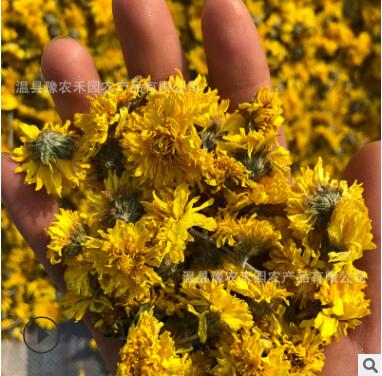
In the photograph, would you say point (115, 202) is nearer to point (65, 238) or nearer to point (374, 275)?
point (65, 238)

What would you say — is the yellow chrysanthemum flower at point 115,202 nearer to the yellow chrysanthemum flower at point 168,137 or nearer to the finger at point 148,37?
the yellow chrysanthemum flower at point 168,137

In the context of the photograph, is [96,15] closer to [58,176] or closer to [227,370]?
[58,176]

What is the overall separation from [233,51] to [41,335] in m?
1.01

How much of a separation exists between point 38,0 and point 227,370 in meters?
1.21

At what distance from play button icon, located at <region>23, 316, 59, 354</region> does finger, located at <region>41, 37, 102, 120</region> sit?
26.2 inches

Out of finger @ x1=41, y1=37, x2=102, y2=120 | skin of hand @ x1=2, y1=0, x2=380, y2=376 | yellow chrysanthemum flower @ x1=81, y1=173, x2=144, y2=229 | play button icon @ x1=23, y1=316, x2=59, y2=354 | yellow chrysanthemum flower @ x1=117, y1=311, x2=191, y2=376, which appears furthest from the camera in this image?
play button icon @ x1=23, y1=316, x2=59, y2=354

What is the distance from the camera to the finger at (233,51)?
1227 mm

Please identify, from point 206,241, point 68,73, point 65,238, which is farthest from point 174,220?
point 68,73

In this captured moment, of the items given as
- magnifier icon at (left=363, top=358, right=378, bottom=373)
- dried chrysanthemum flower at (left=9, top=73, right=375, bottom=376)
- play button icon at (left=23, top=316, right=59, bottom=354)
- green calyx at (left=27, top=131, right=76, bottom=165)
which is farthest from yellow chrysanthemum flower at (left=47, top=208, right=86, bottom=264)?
magnifier icon at (left=363, top=358, right=378, bottom=373)

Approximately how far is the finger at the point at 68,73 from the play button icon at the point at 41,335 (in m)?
0.66

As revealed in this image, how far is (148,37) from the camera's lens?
4.18ft

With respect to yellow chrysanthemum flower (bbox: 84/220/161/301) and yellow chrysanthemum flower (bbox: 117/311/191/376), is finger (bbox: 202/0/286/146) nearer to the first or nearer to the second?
yellow chrysanthemum flower (bbox: 84/220/161/301)

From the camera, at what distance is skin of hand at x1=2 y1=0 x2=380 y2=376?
3.86 feet

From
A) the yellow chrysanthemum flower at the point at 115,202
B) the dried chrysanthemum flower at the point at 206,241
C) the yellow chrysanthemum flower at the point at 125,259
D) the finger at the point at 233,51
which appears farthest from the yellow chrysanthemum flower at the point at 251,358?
the finger at the point at 233,51
